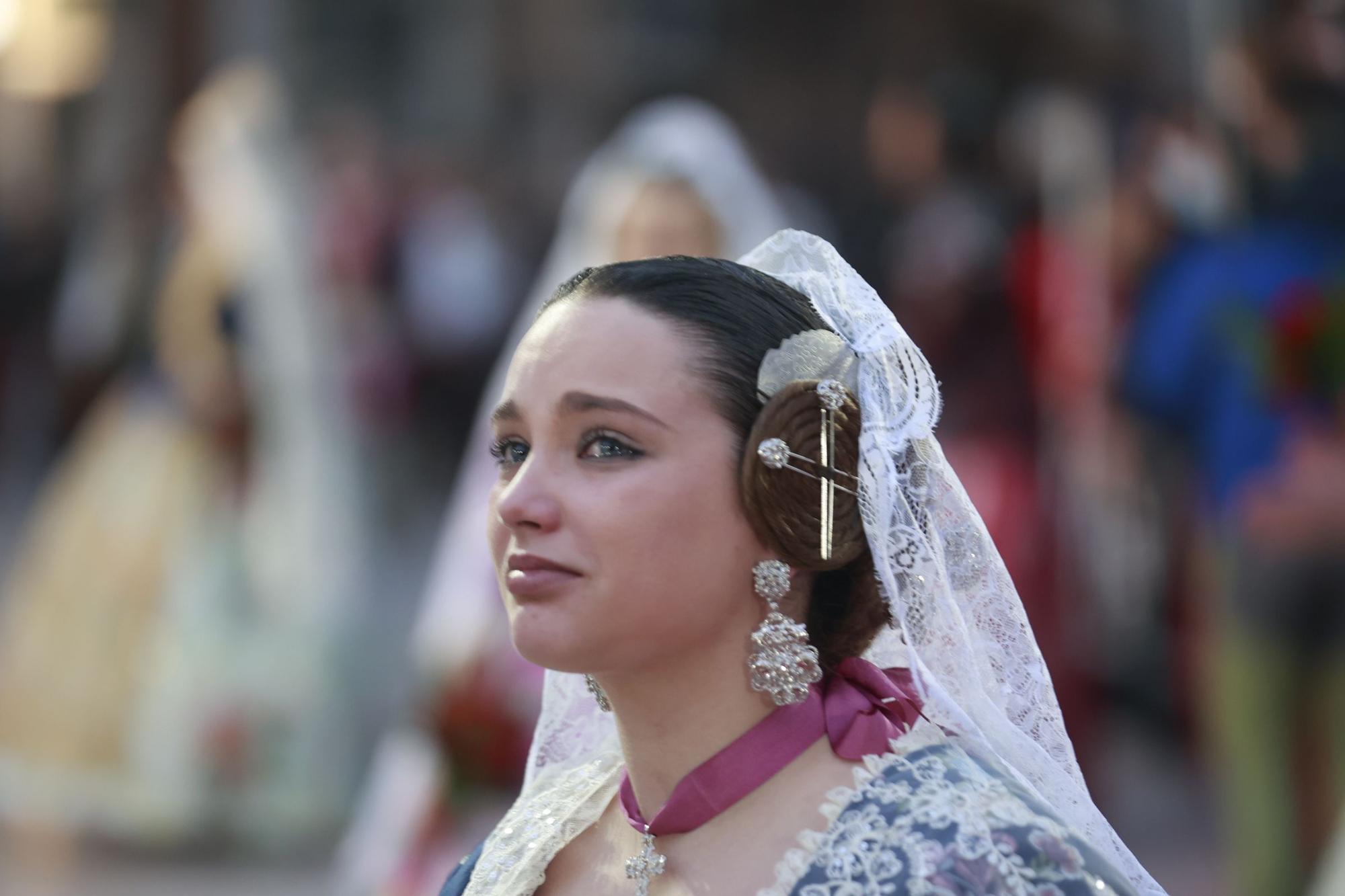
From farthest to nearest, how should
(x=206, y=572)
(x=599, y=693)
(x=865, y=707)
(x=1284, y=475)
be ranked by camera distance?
(x=206, y=572)
(x=1284, y=475)
(x=599, y=693)
(x=865, y=707)

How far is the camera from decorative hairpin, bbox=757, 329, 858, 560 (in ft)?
6.73

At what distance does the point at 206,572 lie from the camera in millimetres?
6586

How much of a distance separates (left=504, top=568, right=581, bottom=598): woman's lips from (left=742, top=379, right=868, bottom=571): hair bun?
0.20 meters

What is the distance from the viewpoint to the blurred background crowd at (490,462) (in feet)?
14.4

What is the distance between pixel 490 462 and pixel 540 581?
2747 mm

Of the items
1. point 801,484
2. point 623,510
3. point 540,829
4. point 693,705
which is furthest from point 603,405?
point 540,829

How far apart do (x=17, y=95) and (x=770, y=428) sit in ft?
53.3

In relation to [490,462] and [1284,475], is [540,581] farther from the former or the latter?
[1284,475]

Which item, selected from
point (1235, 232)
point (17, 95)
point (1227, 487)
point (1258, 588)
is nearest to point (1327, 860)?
point (1258, 588)

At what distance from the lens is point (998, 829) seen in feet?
6.06

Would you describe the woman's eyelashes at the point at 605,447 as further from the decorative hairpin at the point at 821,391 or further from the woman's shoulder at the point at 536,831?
the woman's shoulder at the point at 536,831

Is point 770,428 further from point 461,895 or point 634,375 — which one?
point 461,895

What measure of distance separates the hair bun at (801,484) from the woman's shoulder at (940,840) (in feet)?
0.76

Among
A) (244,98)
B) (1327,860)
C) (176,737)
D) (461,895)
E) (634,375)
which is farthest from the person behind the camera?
(244,98)
